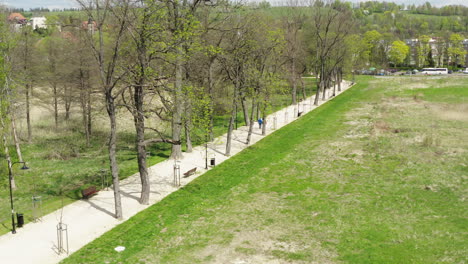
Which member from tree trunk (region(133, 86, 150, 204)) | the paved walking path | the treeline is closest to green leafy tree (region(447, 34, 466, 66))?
the treeline

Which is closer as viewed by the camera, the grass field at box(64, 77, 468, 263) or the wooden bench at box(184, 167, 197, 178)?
the grass field at box(64, 77, 468, 263)

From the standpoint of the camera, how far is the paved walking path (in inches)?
736

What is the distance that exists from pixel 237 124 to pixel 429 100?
35405 mm

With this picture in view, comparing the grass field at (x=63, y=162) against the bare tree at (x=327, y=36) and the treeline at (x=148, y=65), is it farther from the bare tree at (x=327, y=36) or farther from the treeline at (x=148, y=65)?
the bare tree at (x=327, y=36)

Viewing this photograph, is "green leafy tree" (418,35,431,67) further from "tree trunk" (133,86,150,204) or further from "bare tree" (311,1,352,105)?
"tree trunk" (133,86,150,204)

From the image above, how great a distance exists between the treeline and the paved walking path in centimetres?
138

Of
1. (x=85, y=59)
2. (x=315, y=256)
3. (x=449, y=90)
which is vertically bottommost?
(x=315, y=256)

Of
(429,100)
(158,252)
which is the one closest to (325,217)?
(158,252)

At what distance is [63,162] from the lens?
35.3m

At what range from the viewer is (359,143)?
39.1 metres

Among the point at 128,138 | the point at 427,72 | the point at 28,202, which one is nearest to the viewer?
the point at 28,202

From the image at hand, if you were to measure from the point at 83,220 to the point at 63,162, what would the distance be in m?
14.6

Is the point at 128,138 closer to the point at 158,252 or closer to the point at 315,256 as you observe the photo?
the point at 158,252

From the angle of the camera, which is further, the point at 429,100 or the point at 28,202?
the point at 429,100
